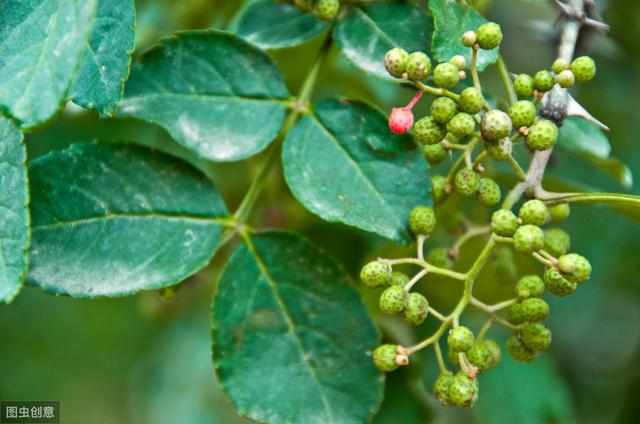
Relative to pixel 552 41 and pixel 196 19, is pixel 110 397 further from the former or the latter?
pixel 552 41

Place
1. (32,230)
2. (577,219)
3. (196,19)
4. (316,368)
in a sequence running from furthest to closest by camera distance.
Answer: (577,219) < (196,19) < (316,368) < (32,230)

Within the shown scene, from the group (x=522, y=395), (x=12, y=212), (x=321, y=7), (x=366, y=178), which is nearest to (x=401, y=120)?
(x=366, y=178)

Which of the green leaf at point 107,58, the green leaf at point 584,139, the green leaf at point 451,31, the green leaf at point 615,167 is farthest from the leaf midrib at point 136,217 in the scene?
the green leaf at point 615,167

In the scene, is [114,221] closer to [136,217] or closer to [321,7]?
[136,217]

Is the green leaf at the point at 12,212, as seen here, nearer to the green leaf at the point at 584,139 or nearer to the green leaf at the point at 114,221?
the green leaf at the point at 114,221

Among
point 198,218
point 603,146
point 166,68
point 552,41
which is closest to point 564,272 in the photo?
point 603,146

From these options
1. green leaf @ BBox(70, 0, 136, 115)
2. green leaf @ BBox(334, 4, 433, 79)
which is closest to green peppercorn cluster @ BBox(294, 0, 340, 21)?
green leaf @ BBox(334, 4, 433, 79)
